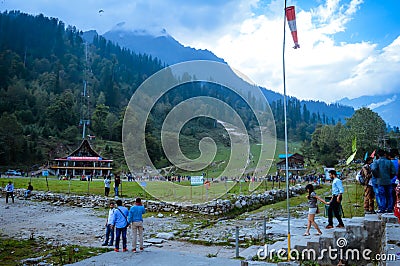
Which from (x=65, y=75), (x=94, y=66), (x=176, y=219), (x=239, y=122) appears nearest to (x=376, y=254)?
(x=176, y=219)

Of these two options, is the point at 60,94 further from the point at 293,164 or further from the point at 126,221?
the point at 126,221

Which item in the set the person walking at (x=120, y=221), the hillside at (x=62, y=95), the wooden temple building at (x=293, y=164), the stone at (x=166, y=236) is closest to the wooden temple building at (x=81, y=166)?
the hillside at (x=62, y=95)

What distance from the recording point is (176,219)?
1791 cm

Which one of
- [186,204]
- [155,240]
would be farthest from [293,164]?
[155,240]

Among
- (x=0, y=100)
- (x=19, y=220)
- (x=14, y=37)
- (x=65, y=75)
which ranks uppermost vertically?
(x=14, y=37)

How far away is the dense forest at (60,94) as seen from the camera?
77562mm

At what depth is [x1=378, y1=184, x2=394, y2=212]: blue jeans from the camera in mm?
9836

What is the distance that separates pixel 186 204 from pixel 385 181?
12.5 m

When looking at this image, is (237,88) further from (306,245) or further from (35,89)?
(35,89)

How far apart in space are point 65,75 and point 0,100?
47306 mm

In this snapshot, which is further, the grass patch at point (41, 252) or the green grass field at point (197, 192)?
the green grass field at point (197, 192)

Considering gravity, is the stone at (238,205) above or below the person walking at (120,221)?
below

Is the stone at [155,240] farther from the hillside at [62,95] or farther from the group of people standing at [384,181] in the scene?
the hillside at [62,95]

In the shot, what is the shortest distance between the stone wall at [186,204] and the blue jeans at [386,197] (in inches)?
409
